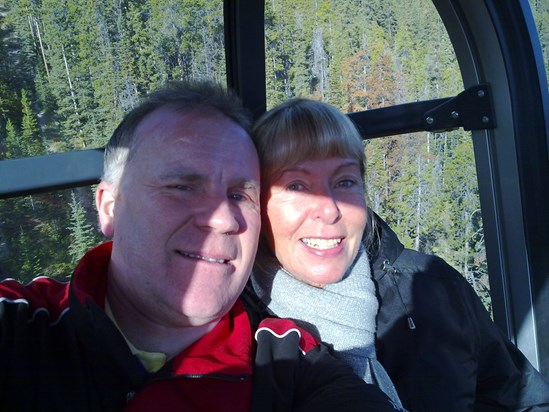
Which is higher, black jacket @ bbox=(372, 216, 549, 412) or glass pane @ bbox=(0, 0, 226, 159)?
glass pane @ bbox=(0, 0, 226, 159)

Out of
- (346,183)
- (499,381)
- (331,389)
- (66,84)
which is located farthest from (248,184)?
(499,381)

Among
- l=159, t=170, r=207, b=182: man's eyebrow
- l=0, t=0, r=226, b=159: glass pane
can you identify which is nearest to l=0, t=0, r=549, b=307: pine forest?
l=0, t=0, r=226, b=159: glass pane

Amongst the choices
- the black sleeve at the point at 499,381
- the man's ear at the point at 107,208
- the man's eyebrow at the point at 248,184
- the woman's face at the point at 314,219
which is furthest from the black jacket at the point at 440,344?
the man's ear at the point at 107,208

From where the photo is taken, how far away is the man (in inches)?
52.4

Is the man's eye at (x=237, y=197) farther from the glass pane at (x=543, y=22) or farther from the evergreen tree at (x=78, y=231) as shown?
the glass pane at (x=543, y=22)

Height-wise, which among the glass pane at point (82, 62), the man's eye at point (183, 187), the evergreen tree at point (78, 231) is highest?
the glass pane at point (82, 62)

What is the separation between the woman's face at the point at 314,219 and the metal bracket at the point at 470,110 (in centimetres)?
71

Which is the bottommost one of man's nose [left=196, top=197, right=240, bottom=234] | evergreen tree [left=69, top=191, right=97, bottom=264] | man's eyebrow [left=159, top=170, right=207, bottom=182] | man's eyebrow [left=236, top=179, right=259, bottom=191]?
evergreen tree [left=69, top=191, right=97, bottom=264]

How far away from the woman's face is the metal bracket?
715 millimetres

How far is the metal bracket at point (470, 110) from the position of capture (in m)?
2.32

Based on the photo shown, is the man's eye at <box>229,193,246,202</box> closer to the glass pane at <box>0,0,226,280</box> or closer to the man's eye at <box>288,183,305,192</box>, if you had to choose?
the man's eye at <box>288,183,305,192</box>

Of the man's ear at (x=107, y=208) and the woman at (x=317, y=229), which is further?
the woman at (x=317, y=229)

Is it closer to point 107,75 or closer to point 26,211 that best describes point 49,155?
point 26,211

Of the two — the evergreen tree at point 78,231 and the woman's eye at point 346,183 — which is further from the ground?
the woman's eye at point 346,183
